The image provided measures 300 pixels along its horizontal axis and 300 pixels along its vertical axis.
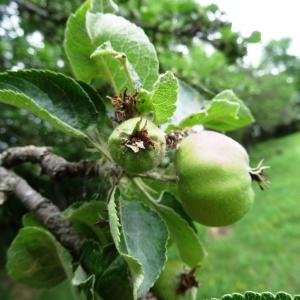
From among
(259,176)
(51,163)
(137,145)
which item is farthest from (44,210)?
(259,176)

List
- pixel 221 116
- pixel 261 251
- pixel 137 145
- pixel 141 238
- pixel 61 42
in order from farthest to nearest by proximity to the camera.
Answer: pixel 261 251
pixel 61 42
pixel 221 116
pixel 141 238
pixel 137 145

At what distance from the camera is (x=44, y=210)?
1.16 metres

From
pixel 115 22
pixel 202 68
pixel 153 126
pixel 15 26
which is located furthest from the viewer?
pixel 202 68

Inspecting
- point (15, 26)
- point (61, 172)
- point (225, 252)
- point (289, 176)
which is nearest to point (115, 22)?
point (61, 172)

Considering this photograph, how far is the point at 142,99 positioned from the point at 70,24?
0.31 m

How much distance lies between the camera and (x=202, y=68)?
378cm

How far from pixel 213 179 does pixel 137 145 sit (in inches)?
7.4

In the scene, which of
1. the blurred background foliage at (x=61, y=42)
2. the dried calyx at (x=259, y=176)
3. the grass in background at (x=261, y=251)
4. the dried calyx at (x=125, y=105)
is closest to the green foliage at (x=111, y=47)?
the dried calyx at (x=125, y=105)

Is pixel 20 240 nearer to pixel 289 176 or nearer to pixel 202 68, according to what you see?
pixel 202 68

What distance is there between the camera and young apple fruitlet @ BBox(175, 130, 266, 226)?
92 centimetres

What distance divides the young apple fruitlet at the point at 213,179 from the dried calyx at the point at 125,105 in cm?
14

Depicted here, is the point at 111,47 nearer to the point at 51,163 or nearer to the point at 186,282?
the point at 51,163

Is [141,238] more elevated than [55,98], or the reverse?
[55,98]

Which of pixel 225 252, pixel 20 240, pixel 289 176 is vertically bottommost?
pixel 289 176
